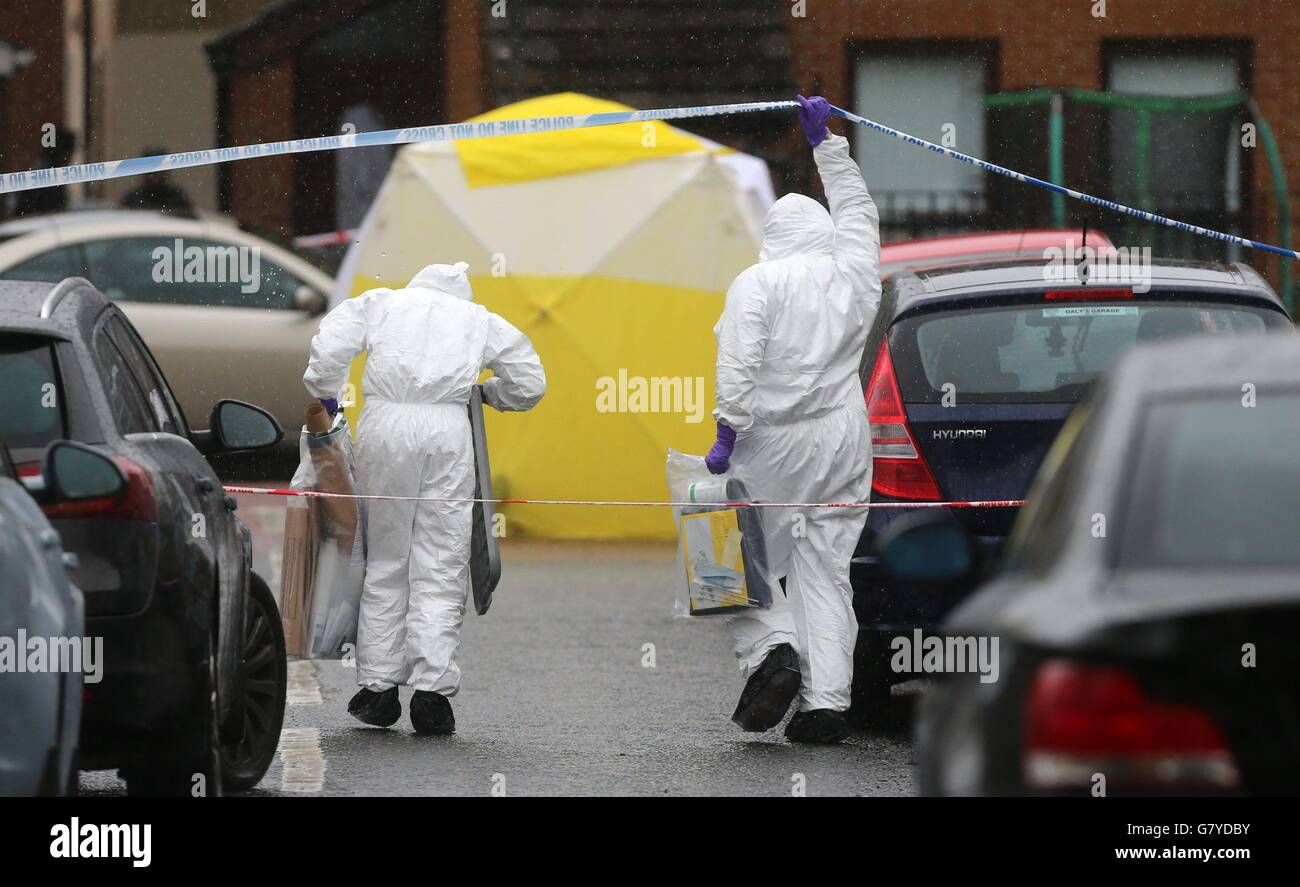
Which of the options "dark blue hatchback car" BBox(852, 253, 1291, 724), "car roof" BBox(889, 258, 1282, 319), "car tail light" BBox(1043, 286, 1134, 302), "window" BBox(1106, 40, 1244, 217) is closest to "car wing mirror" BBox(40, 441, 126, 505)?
"dark blue hatchback car" BBox(852, 253, 1291, 724)

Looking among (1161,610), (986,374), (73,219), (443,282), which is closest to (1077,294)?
(986,374)

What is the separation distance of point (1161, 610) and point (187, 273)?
13300 millimetres

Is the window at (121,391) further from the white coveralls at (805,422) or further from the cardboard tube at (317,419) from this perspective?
the white coveralls at (805,422)

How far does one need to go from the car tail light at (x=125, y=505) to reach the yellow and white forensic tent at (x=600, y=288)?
874 centimetres

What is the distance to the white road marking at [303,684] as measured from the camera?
31.1 feet

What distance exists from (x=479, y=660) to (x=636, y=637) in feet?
3.10

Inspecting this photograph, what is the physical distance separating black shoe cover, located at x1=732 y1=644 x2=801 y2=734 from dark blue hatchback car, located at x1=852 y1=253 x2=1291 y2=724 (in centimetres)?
37

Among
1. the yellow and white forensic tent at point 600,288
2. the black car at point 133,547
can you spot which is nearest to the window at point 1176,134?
the yellow and white forensic tent at point 600,288

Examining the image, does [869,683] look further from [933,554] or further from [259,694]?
[933,554]

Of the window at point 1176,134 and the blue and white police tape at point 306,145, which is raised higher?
the window at point 1176,134

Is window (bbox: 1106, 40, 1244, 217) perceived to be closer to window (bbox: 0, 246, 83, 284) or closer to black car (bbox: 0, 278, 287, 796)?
window (bbox: 0, 246, 83, 284)

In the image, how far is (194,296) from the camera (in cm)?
1627

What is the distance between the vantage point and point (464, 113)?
20.7 m

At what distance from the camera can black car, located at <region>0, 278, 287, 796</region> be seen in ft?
19.5
